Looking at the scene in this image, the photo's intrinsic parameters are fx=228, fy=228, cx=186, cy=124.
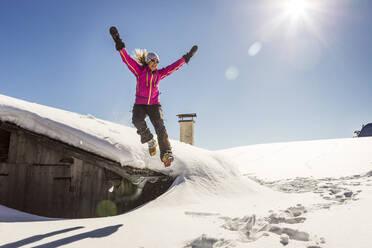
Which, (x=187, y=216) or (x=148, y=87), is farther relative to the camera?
(x=148, y=87)

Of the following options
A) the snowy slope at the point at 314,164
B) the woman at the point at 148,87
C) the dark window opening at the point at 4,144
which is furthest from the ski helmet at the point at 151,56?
the snowy slope at the point at 314,164

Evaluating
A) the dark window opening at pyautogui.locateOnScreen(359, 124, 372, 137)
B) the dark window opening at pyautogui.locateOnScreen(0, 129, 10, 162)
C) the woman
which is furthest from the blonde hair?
the dark window opening at pyautogui.locateOnScreen(359, 124, 372, 137)

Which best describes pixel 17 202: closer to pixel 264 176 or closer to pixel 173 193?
pixel 173 193

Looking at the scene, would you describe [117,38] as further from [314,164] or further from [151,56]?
[314,164]

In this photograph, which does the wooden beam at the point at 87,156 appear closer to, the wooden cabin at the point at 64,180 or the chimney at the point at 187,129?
the wooden cabin at the point at 64,180

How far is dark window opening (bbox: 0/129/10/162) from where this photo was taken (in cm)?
491

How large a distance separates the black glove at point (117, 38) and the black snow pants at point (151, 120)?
0.91 meters

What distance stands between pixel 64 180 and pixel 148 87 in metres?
3.18

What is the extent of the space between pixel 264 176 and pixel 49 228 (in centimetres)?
858

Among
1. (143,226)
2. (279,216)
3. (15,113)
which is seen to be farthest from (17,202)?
(279,216)

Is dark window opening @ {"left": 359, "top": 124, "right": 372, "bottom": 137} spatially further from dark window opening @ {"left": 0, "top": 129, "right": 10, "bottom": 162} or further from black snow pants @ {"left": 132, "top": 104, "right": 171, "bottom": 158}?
dark window opening @ {"left": 0, "top": 129, "right": 10, "bottom": 162}

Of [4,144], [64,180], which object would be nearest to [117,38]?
[64,180]

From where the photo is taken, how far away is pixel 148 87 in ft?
11.5

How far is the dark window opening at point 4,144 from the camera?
4.91 metres
